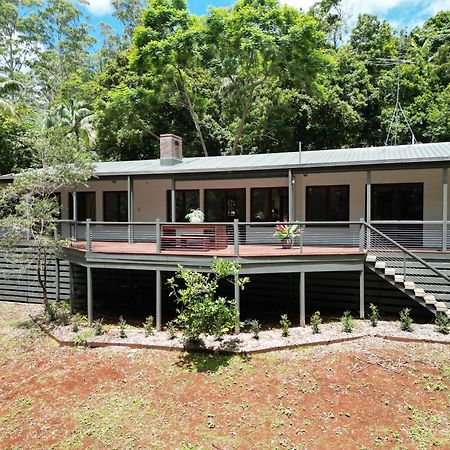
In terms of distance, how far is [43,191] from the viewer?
10828mm

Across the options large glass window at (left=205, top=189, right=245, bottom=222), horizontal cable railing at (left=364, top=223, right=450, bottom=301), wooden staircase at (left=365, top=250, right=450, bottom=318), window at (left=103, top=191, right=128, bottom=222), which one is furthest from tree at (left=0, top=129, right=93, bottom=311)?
wooden staircase at (left=365, top=250, right=450, bottom=318)

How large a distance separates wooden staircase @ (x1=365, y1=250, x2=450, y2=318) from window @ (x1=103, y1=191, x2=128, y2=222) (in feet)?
31.9

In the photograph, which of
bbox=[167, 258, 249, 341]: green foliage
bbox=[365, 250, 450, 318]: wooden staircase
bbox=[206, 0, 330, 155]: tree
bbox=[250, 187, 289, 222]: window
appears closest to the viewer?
bbox=[167, 258, 249, 341]: green foliage

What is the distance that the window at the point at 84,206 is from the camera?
15891 millimetres

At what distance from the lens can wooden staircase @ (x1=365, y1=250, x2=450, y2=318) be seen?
9086mm

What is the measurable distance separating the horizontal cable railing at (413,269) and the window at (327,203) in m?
2.46

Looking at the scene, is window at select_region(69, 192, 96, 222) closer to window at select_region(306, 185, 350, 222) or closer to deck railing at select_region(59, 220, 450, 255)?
deck railing at select_region(59, 220, 450, 255)

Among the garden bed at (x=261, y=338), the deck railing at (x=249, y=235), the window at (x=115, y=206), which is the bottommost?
the garden bed at (x=261, y=338)

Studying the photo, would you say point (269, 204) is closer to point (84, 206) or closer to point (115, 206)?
point (115, 206)

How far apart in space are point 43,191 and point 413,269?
33.7 feet

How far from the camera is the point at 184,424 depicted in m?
6.21

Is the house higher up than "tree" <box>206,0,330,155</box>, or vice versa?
"tree" <box>206,0,330,155</box>

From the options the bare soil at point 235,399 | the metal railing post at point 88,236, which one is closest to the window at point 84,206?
the metal railing post at point 88,236

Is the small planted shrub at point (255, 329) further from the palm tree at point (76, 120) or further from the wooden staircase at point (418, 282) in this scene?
the palm tree at point (76, 120)
